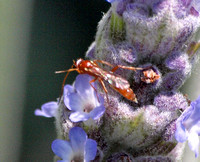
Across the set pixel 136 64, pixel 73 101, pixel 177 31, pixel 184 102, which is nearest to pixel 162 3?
pixel 177 31

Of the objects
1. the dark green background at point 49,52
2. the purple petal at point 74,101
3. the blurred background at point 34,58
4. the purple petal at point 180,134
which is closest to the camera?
the purple petal at point 180,134

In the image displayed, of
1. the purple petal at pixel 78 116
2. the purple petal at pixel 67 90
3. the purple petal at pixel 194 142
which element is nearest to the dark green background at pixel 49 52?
the purple petal at pixel 67 90

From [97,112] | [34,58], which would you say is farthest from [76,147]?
[34,58]

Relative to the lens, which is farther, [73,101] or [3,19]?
[3,19]

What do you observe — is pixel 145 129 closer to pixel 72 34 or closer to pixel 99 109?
pixel 99 109

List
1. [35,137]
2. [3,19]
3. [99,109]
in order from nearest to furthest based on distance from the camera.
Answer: [99,109] → [3,19] → [35,137]

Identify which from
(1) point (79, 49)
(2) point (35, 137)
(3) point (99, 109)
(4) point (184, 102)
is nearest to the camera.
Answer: (3) point (99, 109)

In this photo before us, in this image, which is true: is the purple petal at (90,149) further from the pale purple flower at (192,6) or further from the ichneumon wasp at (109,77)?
the pale purple flower at (192,6)
